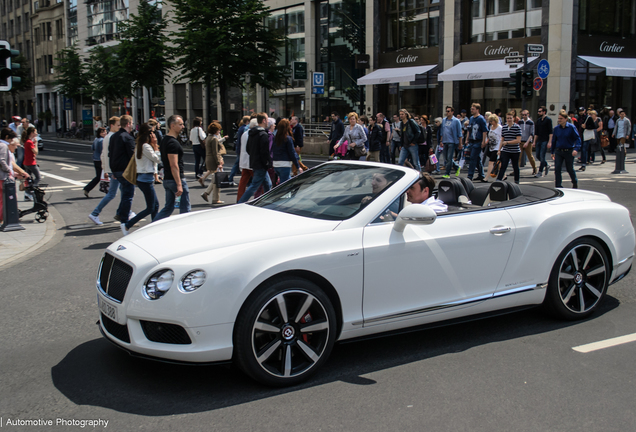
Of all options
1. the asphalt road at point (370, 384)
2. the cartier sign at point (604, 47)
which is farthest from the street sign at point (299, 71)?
the asphalt road at point (370, 384)

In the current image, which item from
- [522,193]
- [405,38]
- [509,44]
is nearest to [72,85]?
[405,38]

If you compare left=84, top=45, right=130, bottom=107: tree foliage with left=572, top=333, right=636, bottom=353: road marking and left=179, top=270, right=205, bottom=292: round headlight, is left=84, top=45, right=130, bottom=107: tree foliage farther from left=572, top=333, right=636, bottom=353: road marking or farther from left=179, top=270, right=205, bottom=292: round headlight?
left=572, top=333, right=636, bottom=353: road marking

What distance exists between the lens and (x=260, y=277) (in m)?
3.64

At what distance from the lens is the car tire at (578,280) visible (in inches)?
192

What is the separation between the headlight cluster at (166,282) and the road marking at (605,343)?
2740 mm

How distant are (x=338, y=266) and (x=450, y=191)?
5.62 feet

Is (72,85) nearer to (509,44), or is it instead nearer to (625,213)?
(509,44)

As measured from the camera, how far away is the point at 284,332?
12.3ft

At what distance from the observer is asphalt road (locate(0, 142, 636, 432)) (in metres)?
3.37

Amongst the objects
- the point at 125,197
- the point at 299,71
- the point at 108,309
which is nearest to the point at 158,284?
the point at 108,309

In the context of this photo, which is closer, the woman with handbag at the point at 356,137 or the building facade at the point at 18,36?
the woman with handbag at the point at 356,137

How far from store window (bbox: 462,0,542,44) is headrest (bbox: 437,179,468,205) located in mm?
23797

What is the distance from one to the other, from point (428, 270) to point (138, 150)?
236 inches

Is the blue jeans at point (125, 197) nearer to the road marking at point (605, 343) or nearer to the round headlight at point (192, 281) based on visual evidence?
the round headlight at point (192, 281)
